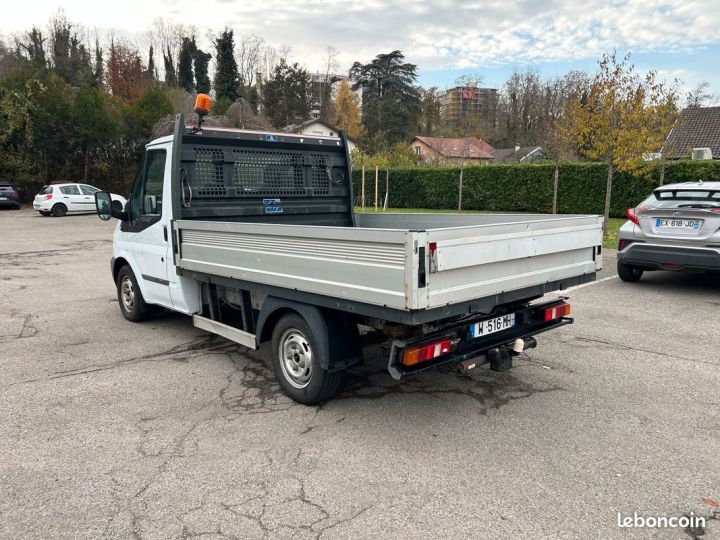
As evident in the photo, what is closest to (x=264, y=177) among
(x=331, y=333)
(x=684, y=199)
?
(x=331, y=333)

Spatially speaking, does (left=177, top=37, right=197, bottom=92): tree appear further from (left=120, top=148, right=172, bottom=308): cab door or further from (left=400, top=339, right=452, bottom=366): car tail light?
(left=400, top=339, right=452, bottom=366): car tail light

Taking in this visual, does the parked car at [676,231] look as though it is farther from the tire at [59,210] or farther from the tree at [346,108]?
the tree at [346,108]

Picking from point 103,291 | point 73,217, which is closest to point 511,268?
point 103,291

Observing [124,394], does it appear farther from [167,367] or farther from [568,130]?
[568,130]

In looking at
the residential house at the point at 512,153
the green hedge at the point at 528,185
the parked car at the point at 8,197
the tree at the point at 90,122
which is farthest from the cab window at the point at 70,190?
the residential house at the point at 512,153

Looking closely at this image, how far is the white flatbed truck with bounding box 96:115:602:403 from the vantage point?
3424mm

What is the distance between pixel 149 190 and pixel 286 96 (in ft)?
201

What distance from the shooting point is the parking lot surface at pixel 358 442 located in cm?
287

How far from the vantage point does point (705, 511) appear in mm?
2889

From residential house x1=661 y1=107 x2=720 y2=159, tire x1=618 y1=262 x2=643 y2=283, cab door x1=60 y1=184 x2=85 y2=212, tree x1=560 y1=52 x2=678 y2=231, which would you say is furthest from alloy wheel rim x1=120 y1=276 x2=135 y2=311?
residential house x1=661 y1=107 x2=720 y2=159

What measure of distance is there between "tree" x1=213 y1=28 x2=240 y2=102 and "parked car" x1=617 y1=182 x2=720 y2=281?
176 ft

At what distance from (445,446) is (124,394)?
274 cm

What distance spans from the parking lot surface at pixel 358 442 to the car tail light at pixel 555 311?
591mm

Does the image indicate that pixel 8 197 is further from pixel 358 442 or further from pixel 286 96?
pixel 286 96
